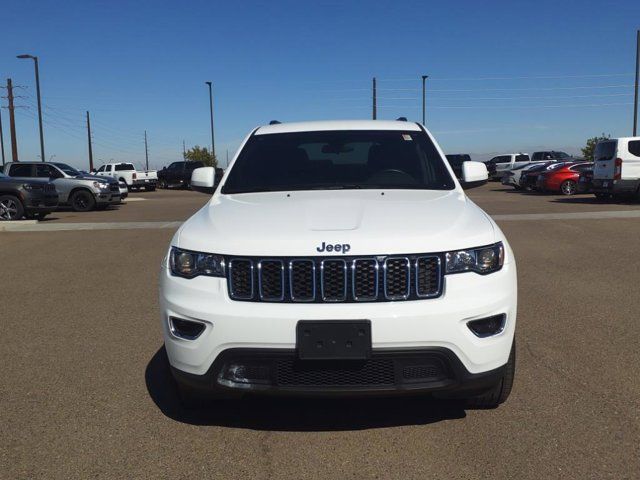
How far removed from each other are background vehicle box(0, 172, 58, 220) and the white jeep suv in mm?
14206

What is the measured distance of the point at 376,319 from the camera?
290cm

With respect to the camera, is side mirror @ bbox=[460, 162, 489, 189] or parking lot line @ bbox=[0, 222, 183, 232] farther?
parking lot line @ bbox=[0, 222, 183, 232]

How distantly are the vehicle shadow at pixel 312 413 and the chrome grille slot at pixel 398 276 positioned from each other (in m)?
0.69

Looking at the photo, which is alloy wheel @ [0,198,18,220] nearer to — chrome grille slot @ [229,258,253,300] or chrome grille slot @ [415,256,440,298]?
chrome grille slot @ [229,258,253,300]

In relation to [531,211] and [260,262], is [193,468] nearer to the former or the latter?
[260,262]

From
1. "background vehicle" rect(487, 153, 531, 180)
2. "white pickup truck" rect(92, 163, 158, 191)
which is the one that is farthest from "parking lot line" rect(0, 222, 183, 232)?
"background vehicle" rect(487, 153, 531, 180)

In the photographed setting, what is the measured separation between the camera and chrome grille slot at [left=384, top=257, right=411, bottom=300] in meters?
2.98

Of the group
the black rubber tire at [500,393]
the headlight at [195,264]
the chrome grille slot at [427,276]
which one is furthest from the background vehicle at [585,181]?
the headlight at [195,264]

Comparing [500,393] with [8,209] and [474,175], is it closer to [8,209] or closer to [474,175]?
[474,175]

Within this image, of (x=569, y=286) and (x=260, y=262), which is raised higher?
(x=260, y=262)

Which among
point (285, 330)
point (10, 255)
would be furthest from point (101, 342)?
point (10, 255)

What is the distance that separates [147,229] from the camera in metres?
13.9

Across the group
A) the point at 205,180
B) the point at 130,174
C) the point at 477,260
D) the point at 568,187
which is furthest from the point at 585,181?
the point at 130,174

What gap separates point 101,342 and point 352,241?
2926 mm
